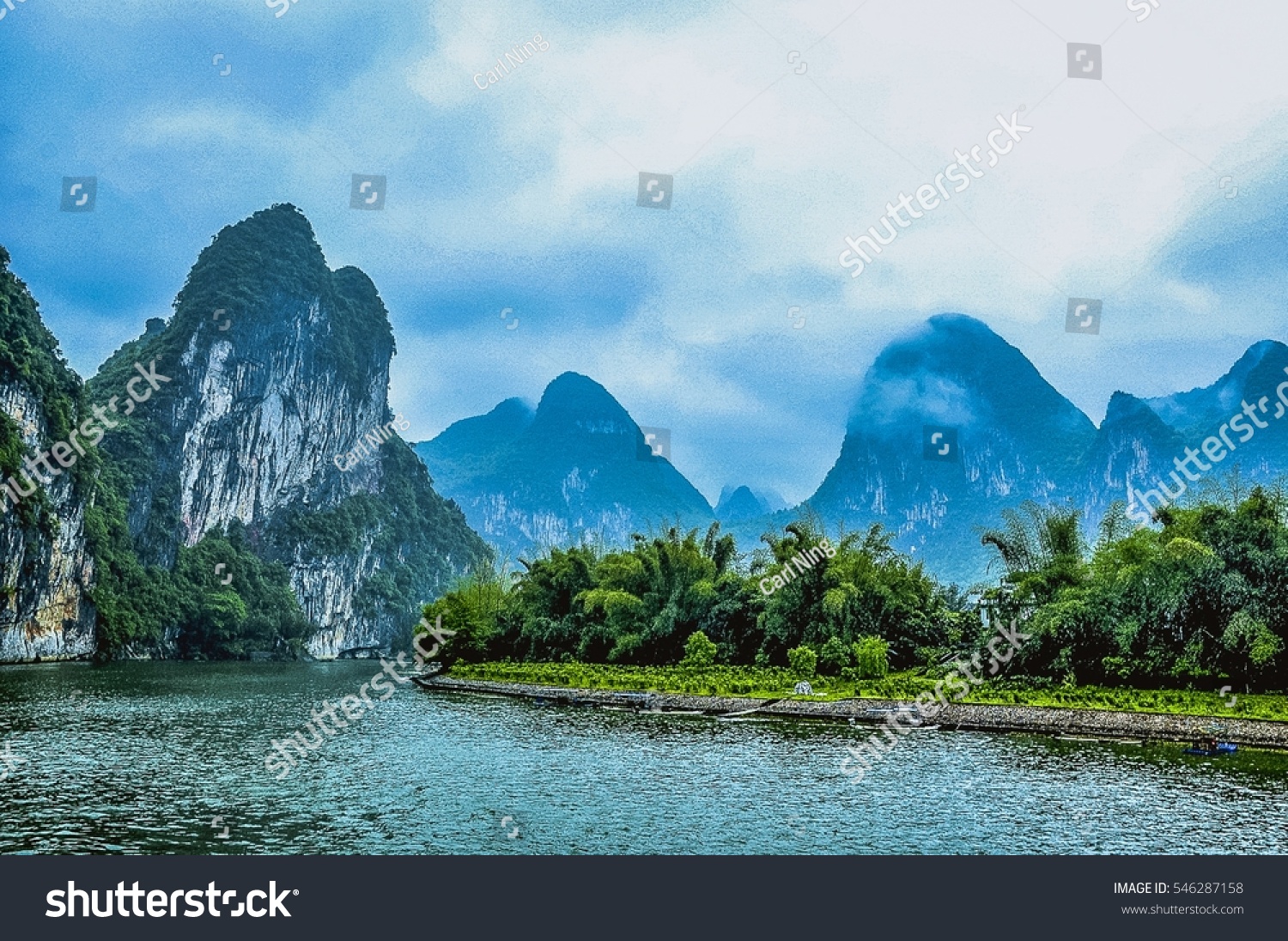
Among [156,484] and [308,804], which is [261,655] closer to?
[156,484]

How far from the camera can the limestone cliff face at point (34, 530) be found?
62.8 meters

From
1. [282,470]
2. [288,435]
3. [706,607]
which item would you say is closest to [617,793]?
[706,607]

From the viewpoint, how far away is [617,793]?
16547mm

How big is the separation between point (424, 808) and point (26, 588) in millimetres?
61069

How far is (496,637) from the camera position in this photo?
165 feet

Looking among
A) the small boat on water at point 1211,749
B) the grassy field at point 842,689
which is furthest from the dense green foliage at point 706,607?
the small boat on water at point 1211,749

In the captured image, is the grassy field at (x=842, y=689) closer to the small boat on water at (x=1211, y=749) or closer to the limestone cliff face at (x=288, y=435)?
the small boat on water at (x=1211, y=749)

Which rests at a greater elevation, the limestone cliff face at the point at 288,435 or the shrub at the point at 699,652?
the limestone cliff face at the point at 288,435

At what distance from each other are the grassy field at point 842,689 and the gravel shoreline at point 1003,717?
25.4 inches

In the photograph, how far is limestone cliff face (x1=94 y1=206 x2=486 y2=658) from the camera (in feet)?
360

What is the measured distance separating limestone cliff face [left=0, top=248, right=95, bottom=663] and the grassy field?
3555 cm

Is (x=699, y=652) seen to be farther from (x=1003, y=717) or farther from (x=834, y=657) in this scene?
(x=1003, y=717)

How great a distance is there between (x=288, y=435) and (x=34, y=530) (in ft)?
195
